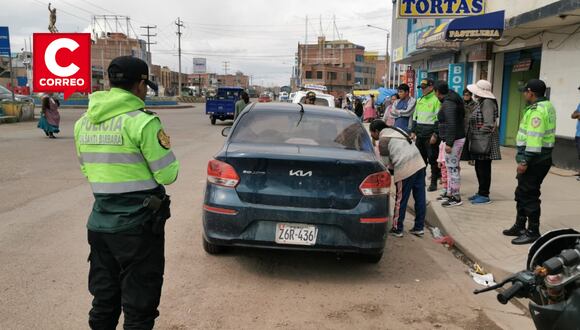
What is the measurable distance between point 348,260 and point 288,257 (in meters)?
0.62

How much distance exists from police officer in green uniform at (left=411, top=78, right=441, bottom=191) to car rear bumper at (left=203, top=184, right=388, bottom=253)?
4231 millimetres

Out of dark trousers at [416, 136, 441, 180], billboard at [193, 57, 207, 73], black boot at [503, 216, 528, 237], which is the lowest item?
black boot at [503, 216, 528, 237]

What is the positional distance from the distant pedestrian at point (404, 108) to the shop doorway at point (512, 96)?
5.13 metres

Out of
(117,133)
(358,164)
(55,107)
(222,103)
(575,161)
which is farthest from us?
(222,103)

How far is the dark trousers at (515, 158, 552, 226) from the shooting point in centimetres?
561

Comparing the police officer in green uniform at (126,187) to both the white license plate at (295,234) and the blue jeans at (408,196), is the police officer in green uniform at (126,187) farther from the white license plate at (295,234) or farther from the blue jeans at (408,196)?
the blue jeans at (408,196)

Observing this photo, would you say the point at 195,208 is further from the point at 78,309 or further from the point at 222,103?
the point at 222,103

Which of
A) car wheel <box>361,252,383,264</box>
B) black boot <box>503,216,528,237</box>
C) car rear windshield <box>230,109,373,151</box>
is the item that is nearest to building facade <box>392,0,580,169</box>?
black boot <box>503,216,528,237</box>

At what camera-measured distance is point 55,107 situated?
17.1m

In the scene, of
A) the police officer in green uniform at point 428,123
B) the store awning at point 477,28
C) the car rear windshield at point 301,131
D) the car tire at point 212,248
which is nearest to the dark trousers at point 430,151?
the police officer in green uniform at point 428,123

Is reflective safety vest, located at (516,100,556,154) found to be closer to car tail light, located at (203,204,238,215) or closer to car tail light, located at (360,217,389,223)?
car tail light, located at (360,217,389,223)

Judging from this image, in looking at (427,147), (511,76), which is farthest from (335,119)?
(511,76)

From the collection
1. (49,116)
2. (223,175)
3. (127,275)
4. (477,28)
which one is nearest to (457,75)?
(477,28)

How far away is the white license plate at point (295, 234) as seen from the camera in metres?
4.52
